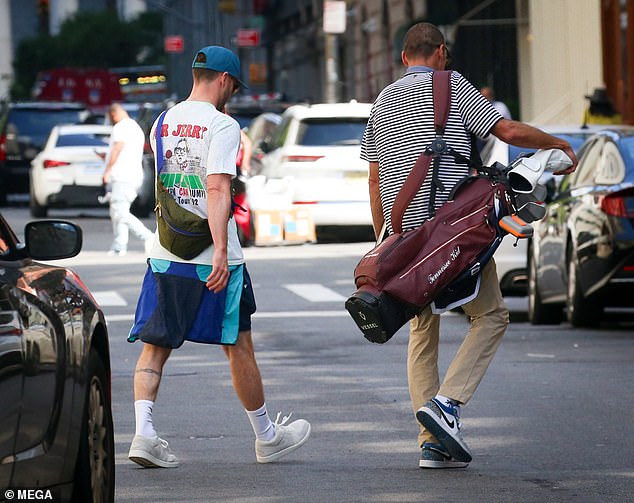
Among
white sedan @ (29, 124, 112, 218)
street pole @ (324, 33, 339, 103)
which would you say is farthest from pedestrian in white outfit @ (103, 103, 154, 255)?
street pole @ (324, 33, 339, 103)

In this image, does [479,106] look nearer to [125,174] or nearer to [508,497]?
[508,497]

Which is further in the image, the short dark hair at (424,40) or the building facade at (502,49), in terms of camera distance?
the building facade at (502,49)

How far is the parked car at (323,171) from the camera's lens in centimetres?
2278

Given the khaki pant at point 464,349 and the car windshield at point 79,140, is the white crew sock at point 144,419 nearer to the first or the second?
the khaki pant at point 464,349

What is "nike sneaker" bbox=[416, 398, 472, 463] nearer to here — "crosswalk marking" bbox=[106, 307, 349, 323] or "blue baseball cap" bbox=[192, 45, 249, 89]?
"blue baseball cap" bbox=[192, 45, 249, 89]

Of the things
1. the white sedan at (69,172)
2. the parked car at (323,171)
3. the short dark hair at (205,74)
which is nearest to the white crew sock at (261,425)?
the short dark hair at (205,74)

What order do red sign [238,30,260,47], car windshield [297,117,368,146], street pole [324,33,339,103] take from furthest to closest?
red sign [238,30,260,47], street pole [324,33,339,103], car windshield [297,117,368,146]

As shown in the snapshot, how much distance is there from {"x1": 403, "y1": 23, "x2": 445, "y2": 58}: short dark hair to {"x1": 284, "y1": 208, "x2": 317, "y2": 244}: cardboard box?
14.8 meters

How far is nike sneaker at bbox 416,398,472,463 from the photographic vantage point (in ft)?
25.6

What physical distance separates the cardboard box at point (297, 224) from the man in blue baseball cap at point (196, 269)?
49.0 ft

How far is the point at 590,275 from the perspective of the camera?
13.5 meters

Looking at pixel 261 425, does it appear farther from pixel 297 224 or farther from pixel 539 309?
pixel 297 224

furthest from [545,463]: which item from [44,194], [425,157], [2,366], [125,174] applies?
[44,194]

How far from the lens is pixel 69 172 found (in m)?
29.9
